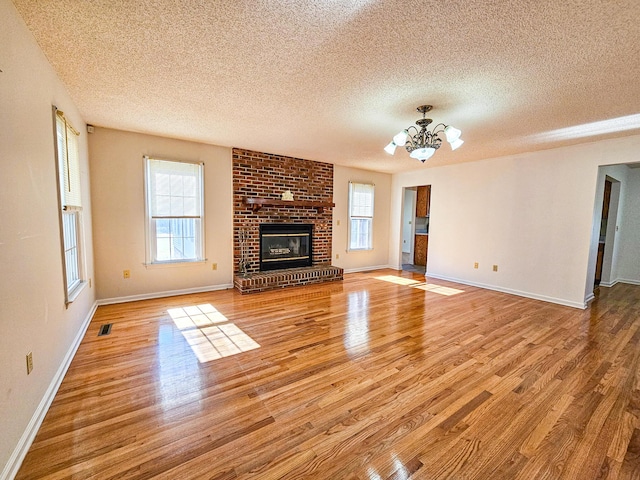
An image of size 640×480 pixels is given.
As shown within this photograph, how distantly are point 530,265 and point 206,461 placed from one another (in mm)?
5102

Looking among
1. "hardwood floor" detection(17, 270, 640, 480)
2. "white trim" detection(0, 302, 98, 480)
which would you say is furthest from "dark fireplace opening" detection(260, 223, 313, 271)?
"white trim" detection(0, 302, 98, 480)

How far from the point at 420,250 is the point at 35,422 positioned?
7401mm

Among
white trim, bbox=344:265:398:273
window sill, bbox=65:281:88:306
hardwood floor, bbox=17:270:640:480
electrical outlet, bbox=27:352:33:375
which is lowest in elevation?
hardwood floor, bbox=17:270:640:480

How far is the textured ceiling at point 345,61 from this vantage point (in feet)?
5.09

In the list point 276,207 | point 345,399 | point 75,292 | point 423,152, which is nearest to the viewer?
point 345,399

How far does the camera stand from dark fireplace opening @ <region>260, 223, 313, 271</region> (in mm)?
5109

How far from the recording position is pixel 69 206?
249cm

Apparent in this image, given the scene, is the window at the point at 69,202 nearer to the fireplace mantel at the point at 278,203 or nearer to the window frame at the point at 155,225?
the window frame at the point at 155,225

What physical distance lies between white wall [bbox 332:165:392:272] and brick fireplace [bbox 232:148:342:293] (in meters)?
0.25

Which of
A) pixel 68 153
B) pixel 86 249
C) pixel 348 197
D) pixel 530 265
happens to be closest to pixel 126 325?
pixel 86 249

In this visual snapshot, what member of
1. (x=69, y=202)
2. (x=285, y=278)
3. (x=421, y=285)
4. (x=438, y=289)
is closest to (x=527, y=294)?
(x=438, y=289)

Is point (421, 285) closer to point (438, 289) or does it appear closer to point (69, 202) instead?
point (438, 289)

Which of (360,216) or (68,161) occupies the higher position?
(68,161)

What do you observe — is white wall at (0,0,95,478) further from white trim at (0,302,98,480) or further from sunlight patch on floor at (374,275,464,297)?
sunlight patch on floor at (374,275,464,297)
